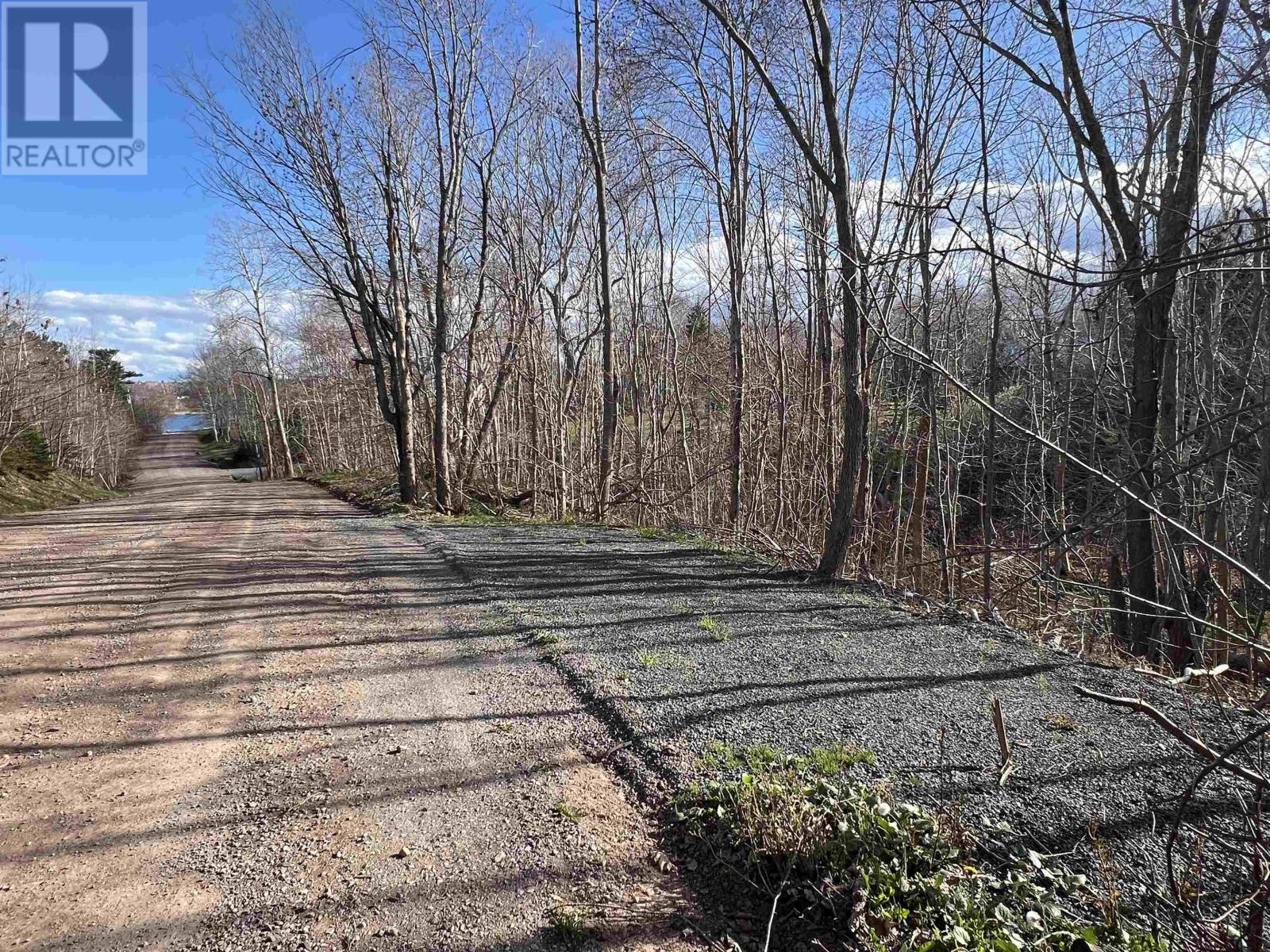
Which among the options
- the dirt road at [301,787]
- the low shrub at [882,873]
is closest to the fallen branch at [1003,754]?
the low shrub at [882,873]

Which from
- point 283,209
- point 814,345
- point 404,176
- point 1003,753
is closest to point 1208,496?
point 814,345

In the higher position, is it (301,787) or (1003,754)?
(1003,754)

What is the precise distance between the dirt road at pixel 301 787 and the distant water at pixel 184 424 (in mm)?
84801

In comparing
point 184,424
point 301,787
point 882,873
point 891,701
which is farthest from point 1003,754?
point 184,424

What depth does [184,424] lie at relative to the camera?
293 ft

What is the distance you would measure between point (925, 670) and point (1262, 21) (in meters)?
3.57

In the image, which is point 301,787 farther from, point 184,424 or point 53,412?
point 184,424

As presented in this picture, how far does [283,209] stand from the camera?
13.5 m

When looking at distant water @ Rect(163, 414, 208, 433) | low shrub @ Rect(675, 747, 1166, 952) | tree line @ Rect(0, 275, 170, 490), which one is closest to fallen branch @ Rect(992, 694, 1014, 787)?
low shrub @ Rect(675, 747, 1166, 952)

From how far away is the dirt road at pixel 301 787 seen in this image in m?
2.15

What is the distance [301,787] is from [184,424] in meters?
105

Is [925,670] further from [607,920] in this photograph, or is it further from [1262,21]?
[1262,21]

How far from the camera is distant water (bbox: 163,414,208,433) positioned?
7969 centimetres

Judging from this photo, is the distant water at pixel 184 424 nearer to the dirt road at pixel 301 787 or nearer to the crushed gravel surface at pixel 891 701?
the dirt road at pixel 301 787
